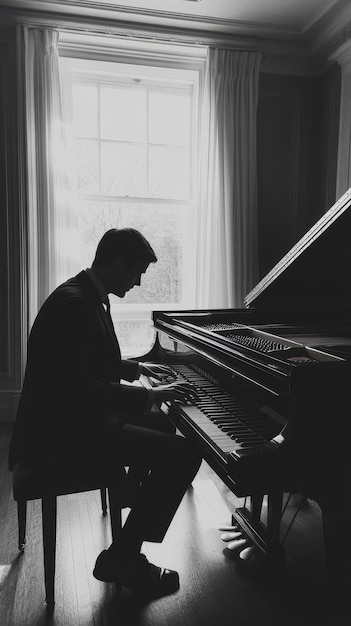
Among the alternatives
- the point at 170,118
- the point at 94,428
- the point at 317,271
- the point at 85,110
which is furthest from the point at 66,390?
the point at 170,118

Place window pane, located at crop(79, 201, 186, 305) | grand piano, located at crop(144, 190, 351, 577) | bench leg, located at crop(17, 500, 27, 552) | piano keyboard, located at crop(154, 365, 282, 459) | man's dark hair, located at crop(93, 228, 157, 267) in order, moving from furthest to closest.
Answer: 1. window pane, located at crop(79, 201, 186, 305)
2. bench leg, located at crop(17, 500, 27, 552)
3. man's dark hair, located at crop(93, 228, 157, 267)
4. piano keyboard, located at crop(154, 365, 282, 459)
5. grand piano, located at crop(144, 190, 351, 577)

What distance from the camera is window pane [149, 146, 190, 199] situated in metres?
4.39

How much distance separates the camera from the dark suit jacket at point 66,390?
167 cm

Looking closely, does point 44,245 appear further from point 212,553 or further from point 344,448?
point 344,448

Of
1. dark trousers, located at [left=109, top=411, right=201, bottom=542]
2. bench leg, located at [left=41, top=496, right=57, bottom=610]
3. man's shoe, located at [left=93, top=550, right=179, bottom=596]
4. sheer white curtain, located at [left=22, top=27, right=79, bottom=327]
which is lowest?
man's shoe, located at [left=93, top=550, right=179, bottom=596]

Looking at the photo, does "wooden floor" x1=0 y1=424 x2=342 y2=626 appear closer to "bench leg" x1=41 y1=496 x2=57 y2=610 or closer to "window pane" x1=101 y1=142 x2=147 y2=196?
"bench leg" x1=41 y1=496 x2=57 y2=610

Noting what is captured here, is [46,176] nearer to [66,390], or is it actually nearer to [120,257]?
[120,257]

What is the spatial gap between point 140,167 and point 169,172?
0.26 m

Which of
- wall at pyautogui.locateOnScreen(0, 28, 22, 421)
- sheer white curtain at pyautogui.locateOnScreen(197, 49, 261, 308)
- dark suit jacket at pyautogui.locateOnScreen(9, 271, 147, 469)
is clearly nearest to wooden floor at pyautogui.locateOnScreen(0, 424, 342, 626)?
dark suit jacket at pyautogui.locateOnScreen(9, 271, 147, 469)

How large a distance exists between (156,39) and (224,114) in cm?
80

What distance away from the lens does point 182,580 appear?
1940 mm

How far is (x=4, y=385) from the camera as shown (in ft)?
13.6

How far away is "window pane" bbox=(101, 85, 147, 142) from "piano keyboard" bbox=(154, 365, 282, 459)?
296cm

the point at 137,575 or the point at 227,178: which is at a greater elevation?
the point at 227,178
